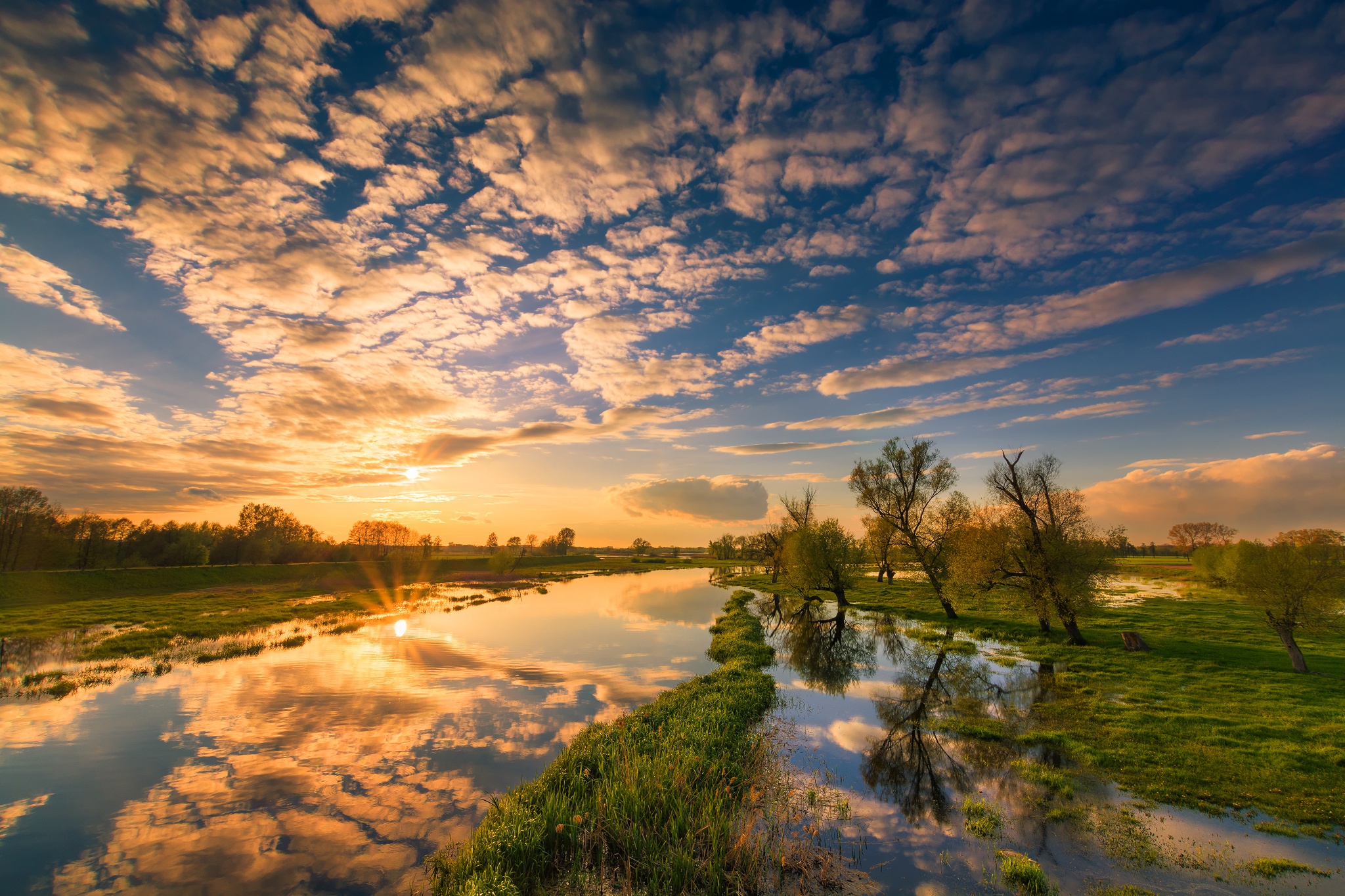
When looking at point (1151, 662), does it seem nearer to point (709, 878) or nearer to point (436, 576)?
point (709, 878)

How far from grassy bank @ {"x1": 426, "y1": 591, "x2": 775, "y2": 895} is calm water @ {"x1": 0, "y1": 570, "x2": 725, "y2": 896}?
208 cm

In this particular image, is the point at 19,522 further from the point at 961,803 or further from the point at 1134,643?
the point at 1134,643

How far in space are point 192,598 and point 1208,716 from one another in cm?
8869

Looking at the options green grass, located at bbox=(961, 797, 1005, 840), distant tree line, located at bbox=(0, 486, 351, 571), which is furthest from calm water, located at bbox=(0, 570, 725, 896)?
distant tree line, located at bbox=(0, 486, 351, 571)

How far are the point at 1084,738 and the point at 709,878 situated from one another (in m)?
15.8

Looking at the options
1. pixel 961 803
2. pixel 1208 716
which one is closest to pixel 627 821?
pixel 961 803

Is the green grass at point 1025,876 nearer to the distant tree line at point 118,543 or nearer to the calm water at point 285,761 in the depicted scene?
the calm water at point 285,761

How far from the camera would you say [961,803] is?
1261 cm

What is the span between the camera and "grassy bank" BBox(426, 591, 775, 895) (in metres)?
9.20

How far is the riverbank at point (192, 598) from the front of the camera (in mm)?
34125

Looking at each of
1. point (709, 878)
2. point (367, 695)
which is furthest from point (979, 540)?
point (367, 695)

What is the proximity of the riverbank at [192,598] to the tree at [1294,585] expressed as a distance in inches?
2495

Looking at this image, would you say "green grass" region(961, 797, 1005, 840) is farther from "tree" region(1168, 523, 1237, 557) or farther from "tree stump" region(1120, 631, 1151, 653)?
"tree" region(1168, 523, 1237, 557)

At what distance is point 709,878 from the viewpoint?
9117 millimetres
